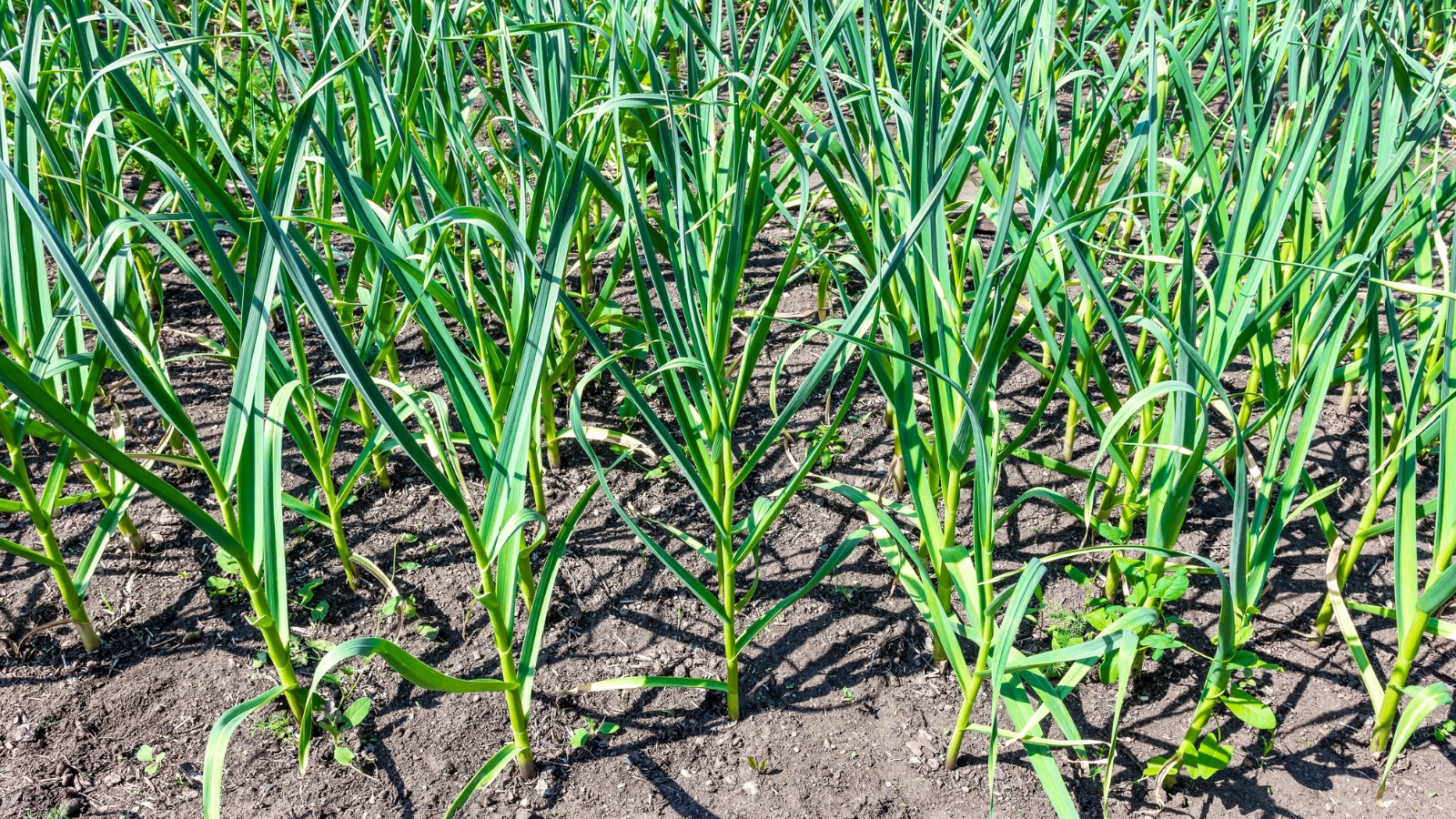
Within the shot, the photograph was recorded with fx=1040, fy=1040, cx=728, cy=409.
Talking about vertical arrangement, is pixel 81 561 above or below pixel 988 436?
below

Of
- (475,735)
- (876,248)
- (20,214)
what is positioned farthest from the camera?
(475,735)

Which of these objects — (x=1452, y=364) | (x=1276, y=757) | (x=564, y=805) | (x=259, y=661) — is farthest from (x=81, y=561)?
(x=1452, y=364)

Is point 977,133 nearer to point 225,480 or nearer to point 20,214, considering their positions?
point 225,480

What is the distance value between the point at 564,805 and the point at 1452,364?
1225 mm

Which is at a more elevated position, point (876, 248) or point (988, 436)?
point (876, 248)

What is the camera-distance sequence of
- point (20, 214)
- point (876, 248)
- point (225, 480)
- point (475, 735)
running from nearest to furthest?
point (225, 480) < point (20, 214) < point (876, 248) < point (475, 735)

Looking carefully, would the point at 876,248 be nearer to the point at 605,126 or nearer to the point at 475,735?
the point at 605,126

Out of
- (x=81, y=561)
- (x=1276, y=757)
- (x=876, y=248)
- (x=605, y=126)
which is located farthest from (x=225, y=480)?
(x=1276, y=757)

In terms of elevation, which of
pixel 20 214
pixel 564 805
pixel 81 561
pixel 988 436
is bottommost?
pixel 564 805

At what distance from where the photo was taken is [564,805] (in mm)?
1392

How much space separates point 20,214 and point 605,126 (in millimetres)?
737

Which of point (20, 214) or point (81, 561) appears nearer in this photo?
point (20, 214)

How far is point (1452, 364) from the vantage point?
1.21m

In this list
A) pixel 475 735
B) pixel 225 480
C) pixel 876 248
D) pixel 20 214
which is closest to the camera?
pixel 225 480
